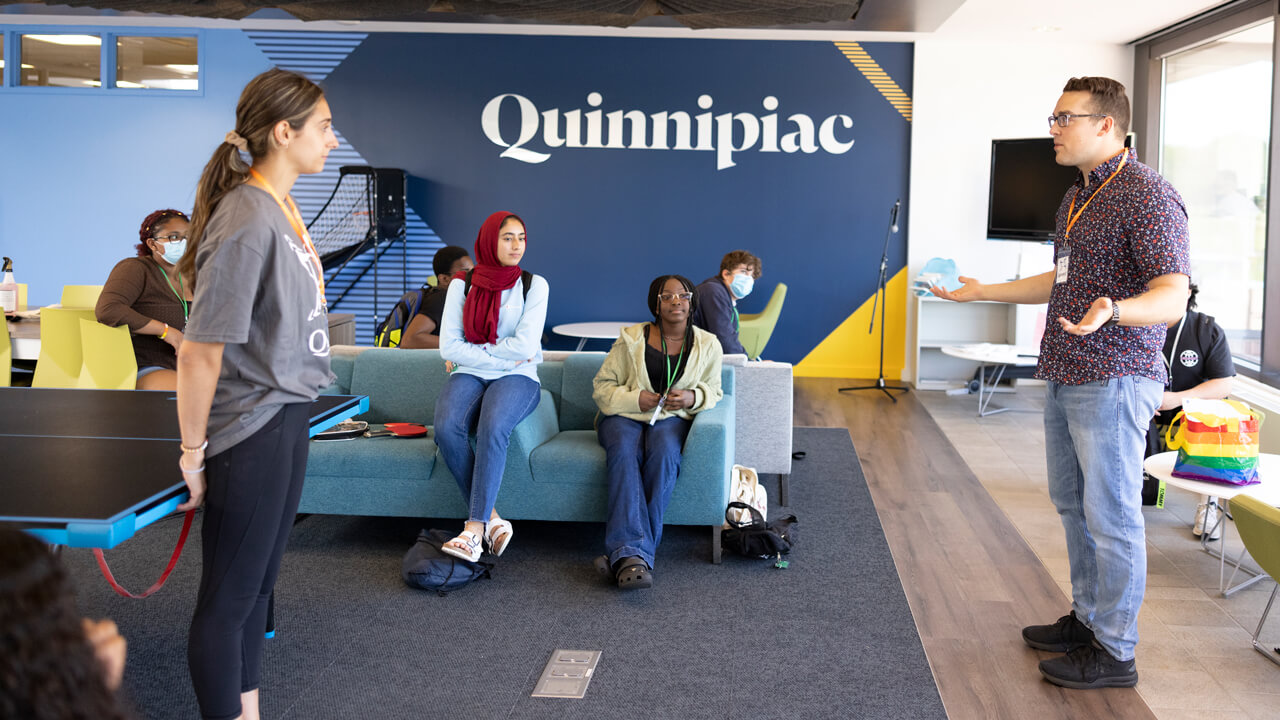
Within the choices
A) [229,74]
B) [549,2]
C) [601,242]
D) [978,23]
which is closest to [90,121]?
[229,74]

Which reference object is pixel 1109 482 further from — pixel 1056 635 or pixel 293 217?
pixel 293 217

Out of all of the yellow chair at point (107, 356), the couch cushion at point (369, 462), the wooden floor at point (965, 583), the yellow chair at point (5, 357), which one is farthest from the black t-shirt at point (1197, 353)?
the yellow chair at point (5, 357)

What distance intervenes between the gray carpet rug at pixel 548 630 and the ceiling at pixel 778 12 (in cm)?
313

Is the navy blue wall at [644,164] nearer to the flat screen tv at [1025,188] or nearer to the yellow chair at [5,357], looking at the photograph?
the flat screen tv at [1025,188]

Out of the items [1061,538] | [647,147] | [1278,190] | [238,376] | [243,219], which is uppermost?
[647,147]

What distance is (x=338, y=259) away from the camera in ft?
29.1

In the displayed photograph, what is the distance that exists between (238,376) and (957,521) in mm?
3548

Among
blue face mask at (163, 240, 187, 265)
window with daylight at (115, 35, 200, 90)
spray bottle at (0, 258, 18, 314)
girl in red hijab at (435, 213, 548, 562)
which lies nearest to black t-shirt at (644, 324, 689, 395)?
Answer: girl in red hijab at (435, 213, 548, 562)

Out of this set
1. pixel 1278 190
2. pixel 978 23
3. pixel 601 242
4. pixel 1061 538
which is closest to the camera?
pixel 1061 538

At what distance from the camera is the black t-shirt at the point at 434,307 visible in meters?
5.42

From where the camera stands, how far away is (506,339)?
13.5ft

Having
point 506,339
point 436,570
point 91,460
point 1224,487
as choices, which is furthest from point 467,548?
point 1224,487

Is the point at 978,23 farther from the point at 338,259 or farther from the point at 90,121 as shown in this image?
the point at 90,121

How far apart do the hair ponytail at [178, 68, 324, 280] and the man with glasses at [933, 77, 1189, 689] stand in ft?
6.47
